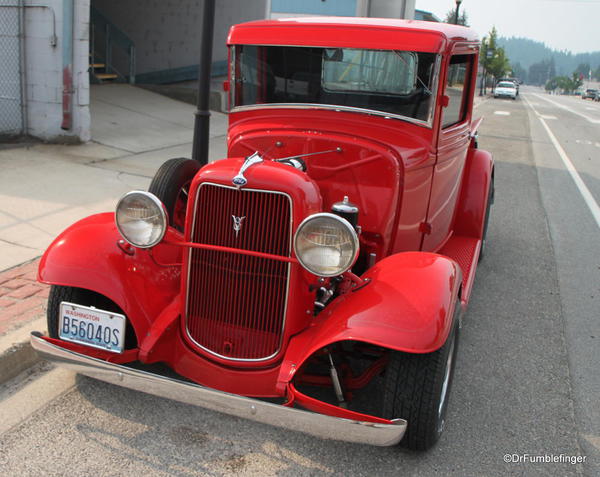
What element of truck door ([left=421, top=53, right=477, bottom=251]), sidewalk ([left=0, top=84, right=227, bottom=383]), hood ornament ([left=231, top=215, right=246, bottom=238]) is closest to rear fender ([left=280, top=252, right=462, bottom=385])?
Result: hood ornament ([left=231, top=215, right=246, bottom=238])

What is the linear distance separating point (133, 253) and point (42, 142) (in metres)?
5.83

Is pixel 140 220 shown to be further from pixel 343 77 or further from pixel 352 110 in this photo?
pixel 343 77

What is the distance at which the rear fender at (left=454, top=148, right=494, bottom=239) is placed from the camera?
488 cm

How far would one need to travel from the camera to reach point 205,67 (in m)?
5.52

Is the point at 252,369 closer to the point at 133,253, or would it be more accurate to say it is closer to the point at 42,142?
the point at 133,253

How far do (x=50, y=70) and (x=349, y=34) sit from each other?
5723 mm

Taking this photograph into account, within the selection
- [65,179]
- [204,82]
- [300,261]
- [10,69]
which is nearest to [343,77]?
[300,261]

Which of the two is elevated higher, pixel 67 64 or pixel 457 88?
pixel 457 88

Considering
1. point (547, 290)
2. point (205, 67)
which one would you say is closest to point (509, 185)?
point (547, 290)

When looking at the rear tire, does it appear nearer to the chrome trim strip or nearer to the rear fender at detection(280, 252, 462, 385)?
the chrome trim strip

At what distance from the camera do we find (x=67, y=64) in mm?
7809

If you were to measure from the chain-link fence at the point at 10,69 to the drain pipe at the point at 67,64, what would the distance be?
2.06 ft

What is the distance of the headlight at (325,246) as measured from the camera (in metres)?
2.52

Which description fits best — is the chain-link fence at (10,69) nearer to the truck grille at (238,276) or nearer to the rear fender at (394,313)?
the truck grille at (238,276)
